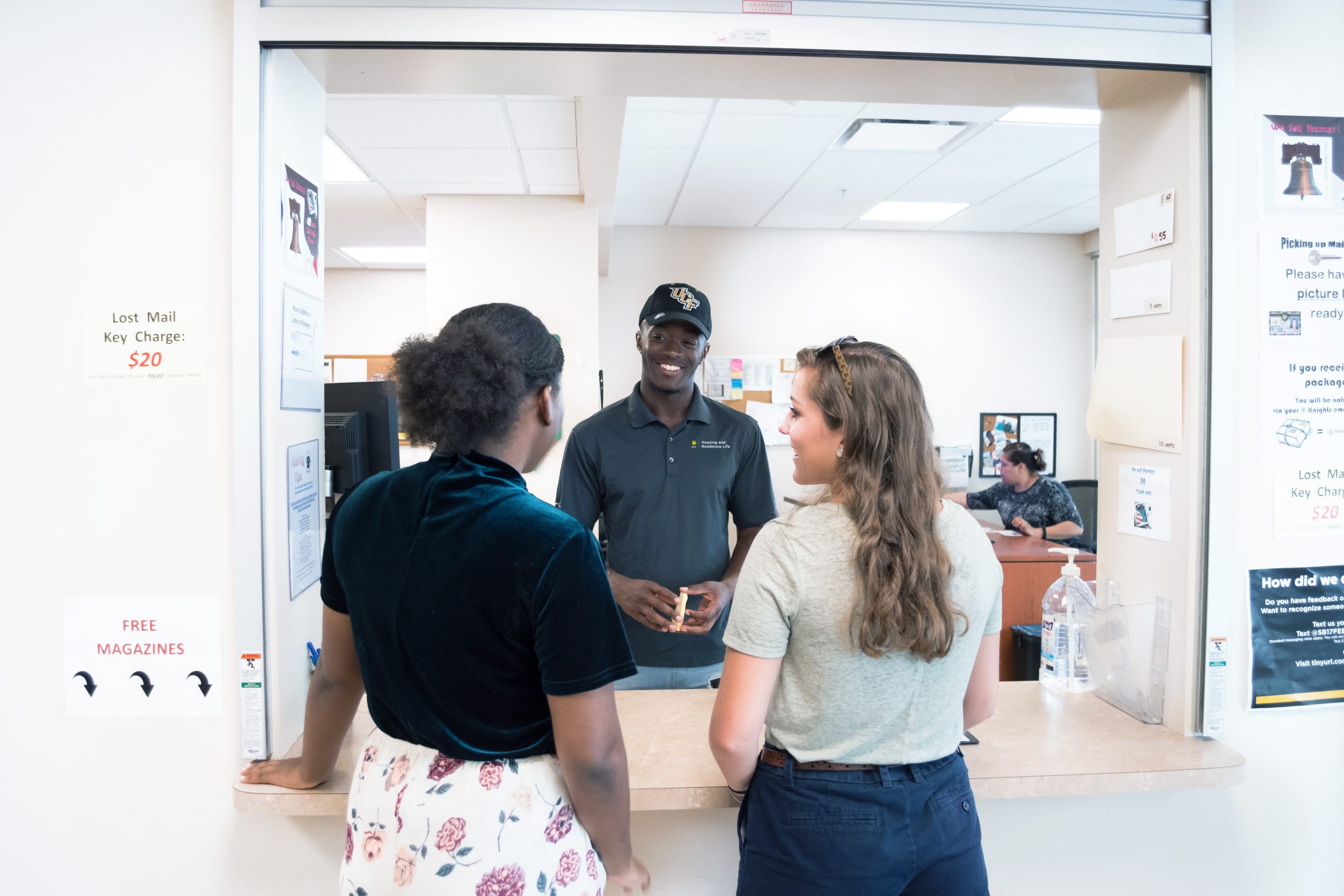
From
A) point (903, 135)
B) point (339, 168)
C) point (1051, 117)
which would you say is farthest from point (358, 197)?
point (1051, 117)

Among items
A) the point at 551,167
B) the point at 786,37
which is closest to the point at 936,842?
the point at 786,37

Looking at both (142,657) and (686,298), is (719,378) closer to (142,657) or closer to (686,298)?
(686,298)

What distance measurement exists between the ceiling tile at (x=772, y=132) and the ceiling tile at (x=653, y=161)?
0.70 feet

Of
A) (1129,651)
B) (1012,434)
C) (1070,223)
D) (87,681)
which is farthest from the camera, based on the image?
(1012,434)

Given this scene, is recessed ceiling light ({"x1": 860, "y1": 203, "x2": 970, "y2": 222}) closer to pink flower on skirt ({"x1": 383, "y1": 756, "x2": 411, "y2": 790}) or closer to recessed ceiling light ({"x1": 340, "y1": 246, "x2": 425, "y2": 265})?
recessed ceiling light ({"x1": 340, "y1": 246, "x2": 425, "y2": 265})

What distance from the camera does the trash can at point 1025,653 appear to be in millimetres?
3277

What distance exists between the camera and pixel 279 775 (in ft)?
4.15

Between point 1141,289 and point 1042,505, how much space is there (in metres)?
3.37

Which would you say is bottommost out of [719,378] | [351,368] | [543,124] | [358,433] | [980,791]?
[980,791]

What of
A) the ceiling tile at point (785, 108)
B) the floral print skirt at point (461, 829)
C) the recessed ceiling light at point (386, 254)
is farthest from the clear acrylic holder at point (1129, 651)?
the recessed ceiling light at point (386, 254)

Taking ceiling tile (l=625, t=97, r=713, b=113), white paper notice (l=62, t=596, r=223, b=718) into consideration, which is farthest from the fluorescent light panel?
white paper notice (l=62, t=596, r=223, b=718)

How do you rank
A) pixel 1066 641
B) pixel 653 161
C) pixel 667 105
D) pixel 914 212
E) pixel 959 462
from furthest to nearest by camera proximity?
pixel 959 462, pixel 914 212, pixel 653 161, pixel 667 105, pixel 1066 641

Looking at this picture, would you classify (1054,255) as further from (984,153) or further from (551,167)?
(551,167)

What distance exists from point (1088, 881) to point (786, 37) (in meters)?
1.74
